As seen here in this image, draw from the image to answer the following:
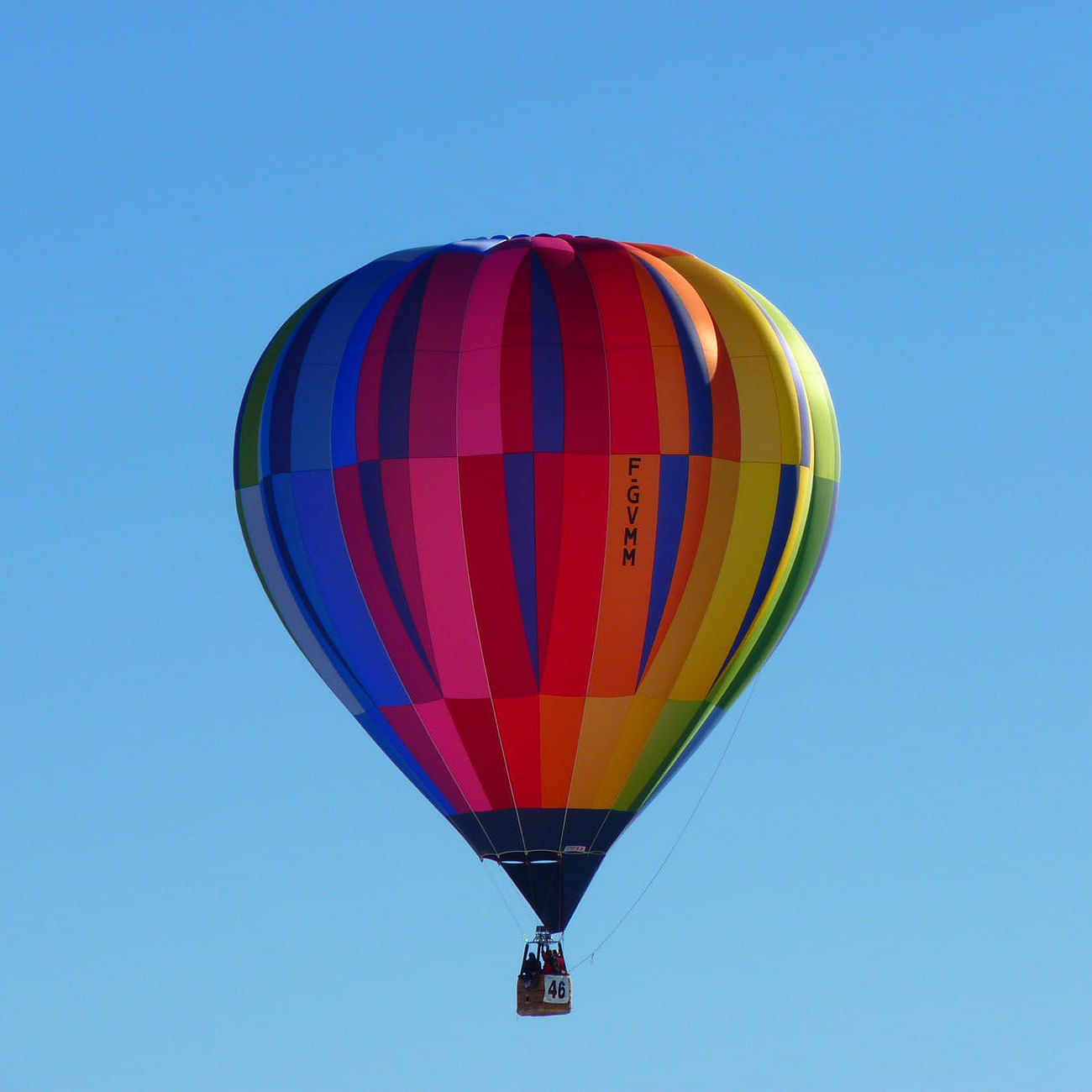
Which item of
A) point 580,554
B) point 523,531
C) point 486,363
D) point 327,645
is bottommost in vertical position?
point 327,645

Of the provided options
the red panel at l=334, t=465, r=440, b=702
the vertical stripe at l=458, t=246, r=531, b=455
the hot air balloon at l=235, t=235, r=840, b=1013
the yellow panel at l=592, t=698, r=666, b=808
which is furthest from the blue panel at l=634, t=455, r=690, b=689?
the red panel at l=334, t=465, r=440, b=702

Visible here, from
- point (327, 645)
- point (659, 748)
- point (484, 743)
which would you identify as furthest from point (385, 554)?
point (659, 748)

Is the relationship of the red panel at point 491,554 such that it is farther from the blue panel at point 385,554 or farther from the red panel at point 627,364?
the red panel at point 627,364

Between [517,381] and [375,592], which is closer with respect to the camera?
[517,381]

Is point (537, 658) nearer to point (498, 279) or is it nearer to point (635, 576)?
→ point (635, 576)

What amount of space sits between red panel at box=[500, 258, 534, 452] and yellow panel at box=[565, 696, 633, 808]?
3.12 m

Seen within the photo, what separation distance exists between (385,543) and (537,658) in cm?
221

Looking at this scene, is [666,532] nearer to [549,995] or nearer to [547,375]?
[547,375]

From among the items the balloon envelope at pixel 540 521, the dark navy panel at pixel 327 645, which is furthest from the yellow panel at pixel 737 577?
the dark navy panel at pixel 327 645

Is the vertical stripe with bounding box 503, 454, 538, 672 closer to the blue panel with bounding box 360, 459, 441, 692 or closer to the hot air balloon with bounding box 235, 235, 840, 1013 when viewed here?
the hot air balloon with bounding box 235, 235, 840, 1013

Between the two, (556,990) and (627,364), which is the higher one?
(627,364)

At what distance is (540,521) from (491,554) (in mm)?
685

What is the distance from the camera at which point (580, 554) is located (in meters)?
49.4

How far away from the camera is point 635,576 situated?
1950 inches
